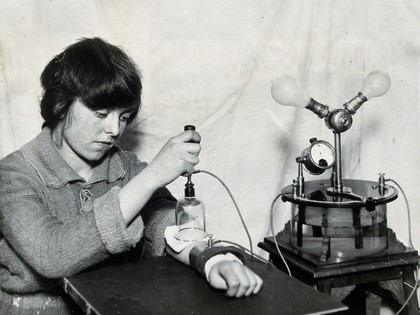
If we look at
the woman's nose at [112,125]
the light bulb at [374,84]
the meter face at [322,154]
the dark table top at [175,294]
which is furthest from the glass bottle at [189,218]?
the light bulb at [374,84]

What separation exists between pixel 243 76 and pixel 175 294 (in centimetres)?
109

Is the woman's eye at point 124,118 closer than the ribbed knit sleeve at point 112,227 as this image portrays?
No

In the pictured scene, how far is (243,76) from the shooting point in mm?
1968

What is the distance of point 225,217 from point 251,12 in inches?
29.9

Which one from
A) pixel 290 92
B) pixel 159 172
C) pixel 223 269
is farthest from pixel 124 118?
pixel 223 269

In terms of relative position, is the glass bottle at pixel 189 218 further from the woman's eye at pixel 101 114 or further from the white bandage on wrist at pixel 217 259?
the woman's eye at pixel 101 114

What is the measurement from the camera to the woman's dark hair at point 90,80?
54.9 inches

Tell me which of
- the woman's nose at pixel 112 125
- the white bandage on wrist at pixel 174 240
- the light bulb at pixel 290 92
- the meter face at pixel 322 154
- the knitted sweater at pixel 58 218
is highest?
the light bulb at pixel 290 92

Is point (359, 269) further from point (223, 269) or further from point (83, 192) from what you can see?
point (83, 192)

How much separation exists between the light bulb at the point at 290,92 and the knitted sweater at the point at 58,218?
1.49 ft

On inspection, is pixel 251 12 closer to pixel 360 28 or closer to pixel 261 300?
pixel 360 28

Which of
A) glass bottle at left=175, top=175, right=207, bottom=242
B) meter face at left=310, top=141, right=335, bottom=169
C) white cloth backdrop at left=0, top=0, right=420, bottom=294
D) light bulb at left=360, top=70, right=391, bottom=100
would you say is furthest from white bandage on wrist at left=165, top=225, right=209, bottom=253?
light bulb at left=360, top=70, right=391, bottom=100

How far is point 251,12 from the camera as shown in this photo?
1.94 metres

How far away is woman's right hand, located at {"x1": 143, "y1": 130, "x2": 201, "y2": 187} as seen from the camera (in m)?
1.20
